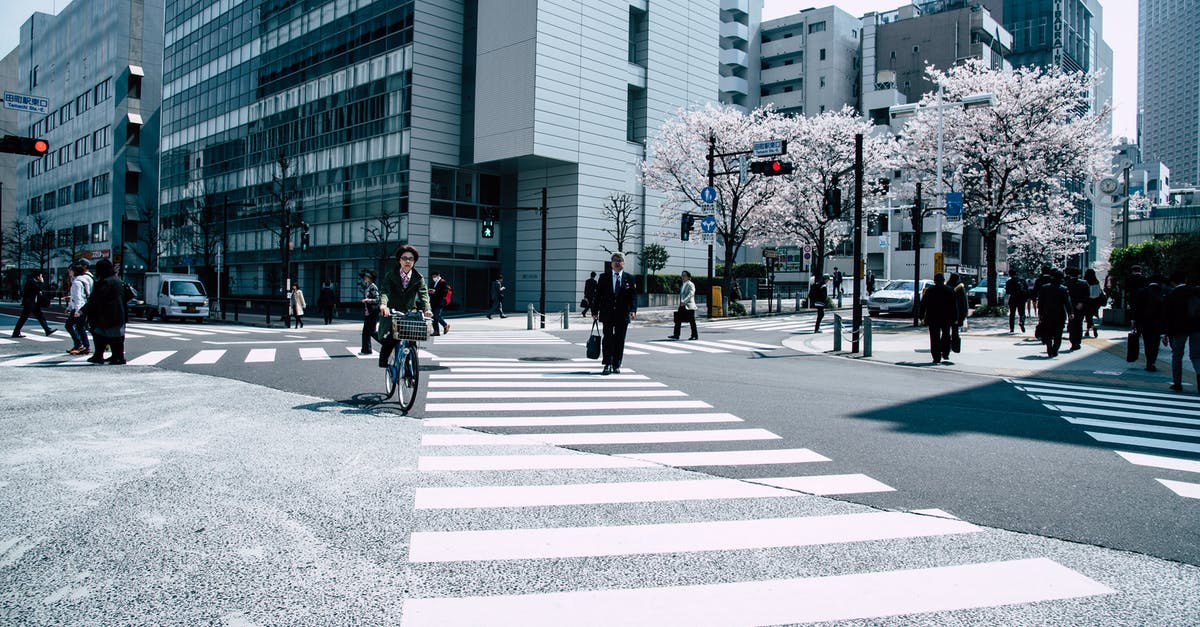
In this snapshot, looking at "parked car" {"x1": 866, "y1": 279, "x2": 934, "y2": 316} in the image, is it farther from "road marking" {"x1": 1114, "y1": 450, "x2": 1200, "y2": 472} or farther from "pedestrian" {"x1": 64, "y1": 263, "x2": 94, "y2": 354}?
"pedestrian" {"x1": 64, "y1": 263, "x2": 94, "y2": 354}

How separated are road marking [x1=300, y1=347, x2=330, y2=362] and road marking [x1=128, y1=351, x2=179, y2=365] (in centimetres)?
251

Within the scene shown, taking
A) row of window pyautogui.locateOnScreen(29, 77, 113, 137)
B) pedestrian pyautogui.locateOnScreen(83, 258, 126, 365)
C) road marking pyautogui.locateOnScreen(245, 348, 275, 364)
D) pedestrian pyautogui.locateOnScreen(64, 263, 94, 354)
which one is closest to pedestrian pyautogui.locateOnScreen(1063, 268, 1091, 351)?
road marking pyautogui.locateOnScreen(245, 348, 275, 364)

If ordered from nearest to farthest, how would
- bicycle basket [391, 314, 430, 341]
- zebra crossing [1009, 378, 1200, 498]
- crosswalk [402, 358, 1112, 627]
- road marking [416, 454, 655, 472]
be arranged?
crosswalk [402, 358, 1112, 627] → road marking [416, 454, 655, 472] → zebra crossing [1009, 378, 1200, 498] → bicycle basket [391, 314, 430, 341]

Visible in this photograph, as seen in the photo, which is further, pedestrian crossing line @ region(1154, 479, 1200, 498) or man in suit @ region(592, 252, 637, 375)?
man in suit @ region(592, 252, 637, 375)

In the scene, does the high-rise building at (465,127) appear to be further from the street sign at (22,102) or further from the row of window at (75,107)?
the row of window at (75,107)

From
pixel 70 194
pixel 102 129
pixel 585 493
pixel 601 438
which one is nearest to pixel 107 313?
pixel 601 438

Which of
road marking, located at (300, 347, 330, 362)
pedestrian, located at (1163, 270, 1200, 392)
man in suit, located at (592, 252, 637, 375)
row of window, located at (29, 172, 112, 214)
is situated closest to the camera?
pedestrian, located at (1163, 270, 1200, 392)

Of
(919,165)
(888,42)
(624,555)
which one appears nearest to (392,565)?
(624,555)

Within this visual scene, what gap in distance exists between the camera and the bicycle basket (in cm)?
779

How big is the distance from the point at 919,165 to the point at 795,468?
104ft

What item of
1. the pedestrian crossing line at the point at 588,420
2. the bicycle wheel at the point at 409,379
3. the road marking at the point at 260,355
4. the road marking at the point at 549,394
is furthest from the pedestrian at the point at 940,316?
the road marking at the point at 260,355

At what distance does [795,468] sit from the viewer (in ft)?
19.2

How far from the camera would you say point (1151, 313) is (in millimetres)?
13156

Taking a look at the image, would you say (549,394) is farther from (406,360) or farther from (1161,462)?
(1161,462)
